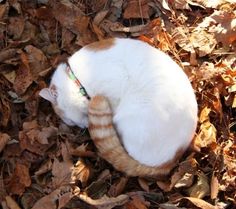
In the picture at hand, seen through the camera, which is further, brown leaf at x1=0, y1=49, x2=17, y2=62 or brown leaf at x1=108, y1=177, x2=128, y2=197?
brown leaf at x1=0, y1=49, x2=17, y2=62

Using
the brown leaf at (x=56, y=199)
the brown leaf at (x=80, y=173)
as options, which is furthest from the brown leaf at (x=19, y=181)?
the brown leaf at (x=80, y=173)

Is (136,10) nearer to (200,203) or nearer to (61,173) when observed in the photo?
(61,173)

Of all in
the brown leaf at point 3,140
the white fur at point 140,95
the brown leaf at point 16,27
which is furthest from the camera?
the brown leaf at point 16,27

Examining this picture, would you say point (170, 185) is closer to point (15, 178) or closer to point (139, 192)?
point (139, 192)

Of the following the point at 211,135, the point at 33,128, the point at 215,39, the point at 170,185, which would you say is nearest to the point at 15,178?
the point at 33,128

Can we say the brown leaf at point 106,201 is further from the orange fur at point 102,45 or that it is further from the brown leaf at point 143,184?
the orange fur at point 102,45

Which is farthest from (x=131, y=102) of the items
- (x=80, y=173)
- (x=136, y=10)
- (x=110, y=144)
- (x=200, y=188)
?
(x=136, y=10)

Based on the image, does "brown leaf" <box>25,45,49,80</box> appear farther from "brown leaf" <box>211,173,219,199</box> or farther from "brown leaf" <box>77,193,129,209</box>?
"brown leaf" <box>211,173,219,199</box>

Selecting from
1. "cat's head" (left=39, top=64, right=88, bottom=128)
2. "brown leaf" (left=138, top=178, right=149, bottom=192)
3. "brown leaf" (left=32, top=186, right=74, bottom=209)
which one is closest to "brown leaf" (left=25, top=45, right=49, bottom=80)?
"cat's head" (left=39, top=64, right=88, bottom=128)
